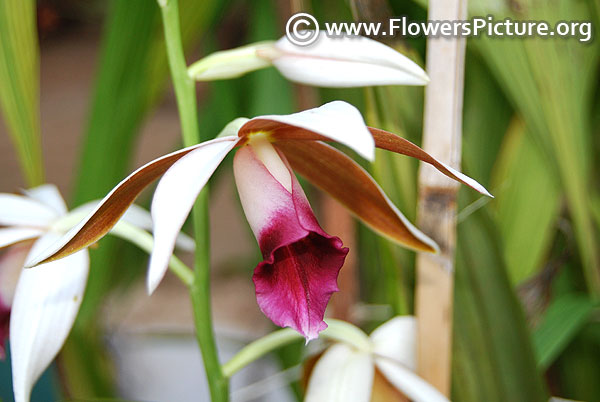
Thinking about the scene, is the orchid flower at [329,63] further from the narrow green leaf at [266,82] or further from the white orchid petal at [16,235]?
the narrow green leaf at [266,82]

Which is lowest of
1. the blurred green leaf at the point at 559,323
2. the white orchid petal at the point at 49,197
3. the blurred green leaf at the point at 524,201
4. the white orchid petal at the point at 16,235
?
the blurred green leaf at the point at 559,323

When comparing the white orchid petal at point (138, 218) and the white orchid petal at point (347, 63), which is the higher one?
the white orchid petal at point (347, 63)

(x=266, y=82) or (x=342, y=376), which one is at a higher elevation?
(x=266, y=82)

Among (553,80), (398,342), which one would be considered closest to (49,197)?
(398,342)

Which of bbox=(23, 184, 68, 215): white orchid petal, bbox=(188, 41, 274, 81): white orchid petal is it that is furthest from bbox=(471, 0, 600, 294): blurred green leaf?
bbox=(23, 184, 68, 215): white orchid petal

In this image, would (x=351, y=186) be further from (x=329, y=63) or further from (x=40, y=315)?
(x=40, y=315)

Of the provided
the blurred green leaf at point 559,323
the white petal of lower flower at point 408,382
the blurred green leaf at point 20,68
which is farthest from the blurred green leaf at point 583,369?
the blurred green leaf at point 20,68
